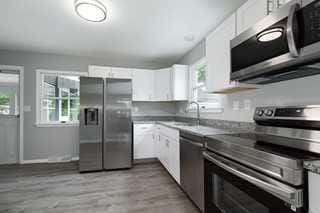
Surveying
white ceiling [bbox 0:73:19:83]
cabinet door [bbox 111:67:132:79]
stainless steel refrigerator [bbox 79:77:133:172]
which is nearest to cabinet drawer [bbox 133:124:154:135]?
stainless steel refrigerator [bbox 79:77:133:172]

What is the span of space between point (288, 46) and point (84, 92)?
10.4 feet

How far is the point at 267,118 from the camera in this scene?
1487mm

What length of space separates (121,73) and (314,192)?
371 cm

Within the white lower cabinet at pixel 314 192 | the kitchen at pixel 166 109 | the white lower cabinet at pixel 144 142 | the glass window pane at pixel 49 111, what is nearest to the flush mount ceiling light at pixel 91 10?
the kitchen at pixel 166 109

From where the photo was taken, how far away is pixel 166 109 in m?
4.60

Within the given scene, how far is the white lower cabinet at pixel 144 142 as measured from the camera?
12.2ft

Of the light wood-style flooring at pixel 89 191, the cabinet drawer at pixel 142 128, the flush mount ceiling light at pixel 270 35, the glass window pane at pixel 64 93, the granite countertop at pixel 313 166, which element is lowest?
the light wood-style flooring at pixel 89 191

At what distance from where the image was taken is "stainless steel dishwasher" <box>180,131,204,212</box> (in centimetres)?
180

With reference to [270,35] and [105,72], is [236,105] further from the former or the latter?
[105,72]

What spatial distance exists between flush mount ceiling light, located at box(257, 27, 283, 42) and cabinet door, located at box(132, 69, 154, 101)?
305 cm

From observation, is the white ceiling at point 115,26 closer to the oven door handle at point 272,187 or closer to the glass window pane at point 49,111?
the glass window pane at point 49,111

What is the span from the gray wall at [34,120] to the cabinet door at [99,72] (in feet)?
1.39

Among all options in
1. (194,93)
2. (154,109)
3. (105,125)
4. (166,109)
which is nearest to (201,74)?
(194,93)

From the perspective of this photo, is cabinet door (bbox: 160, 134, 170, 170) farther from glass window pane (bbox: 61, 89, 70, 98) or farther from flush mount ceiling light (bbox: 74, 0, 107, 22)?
glass window pane (bbox: 61, 89, 70, 98)
